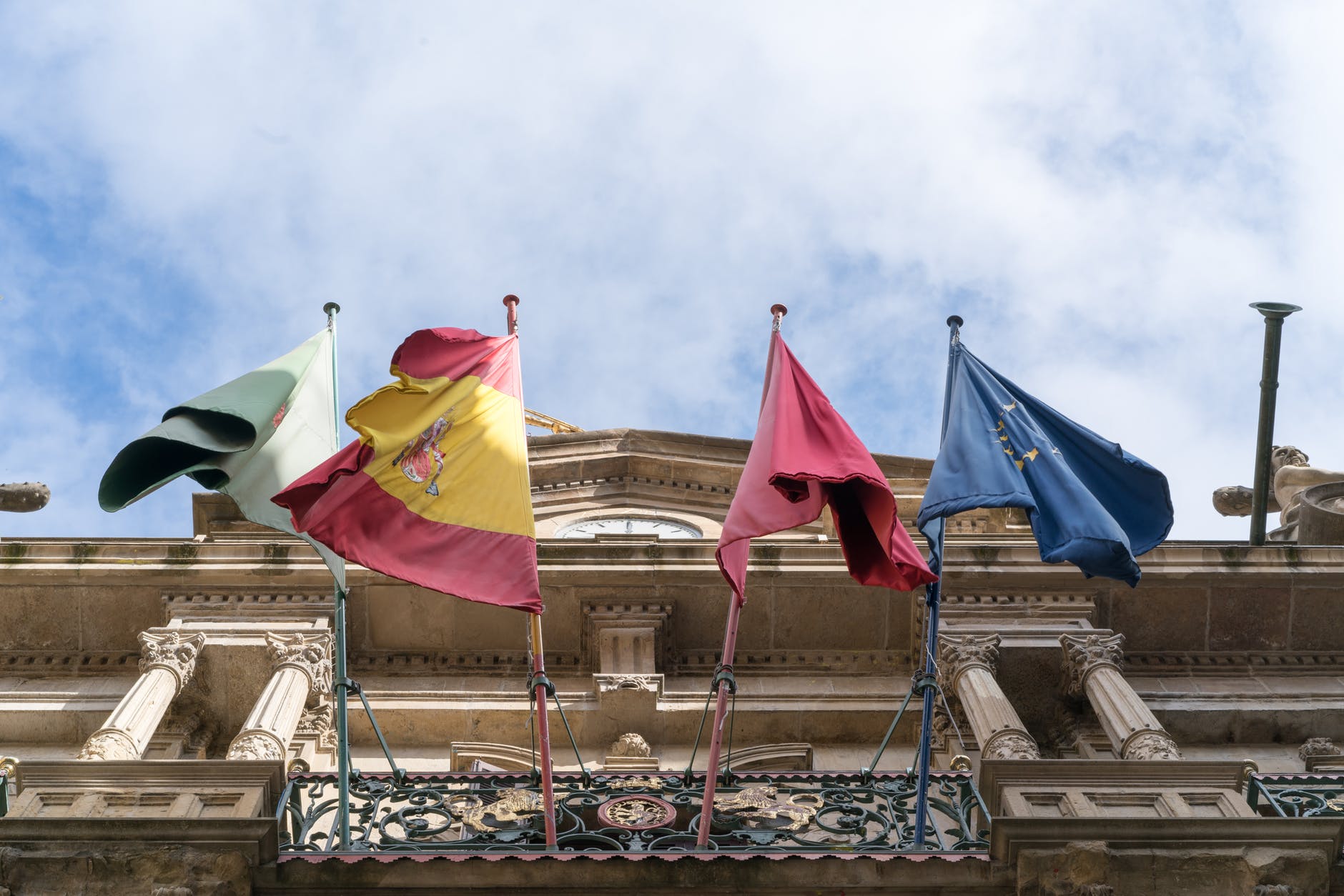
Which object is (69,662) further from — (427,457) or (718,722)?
(718,722)

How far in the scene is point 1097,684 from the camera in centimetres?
1609

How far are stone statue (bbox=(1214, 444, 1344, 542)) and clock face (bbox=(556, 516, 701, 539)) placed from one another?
22.6 feet

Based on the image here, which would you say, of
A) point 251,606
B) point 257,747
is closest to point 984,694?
point 257,747

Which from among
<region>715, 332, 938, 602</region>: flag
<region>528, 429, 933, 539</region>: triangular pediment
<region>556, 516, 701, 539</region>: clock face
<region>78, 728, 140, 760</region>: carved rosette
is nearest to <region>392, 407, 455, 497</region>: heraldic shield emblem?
<region>715, 332, 938, 602</region>: flag

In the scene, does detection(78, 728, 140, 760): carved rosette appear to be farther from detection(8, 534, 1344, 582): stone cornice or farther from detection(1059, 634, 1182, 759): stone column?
detection(1059, 634, 1182, 759): stone column

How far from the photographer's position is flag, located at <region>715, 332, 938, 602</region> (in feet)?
44.1

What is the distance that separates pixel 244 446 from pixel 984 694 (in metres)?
6.55

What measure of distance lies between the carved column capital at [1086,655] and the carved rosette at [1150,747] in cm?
135

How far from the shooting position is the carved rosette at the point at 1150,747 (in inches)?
577

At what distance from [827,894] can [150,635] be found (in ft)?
24.5

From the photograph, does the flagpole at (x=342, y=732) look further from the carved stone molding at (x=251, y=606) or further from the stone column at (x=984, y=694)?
the stone column at (x=984, y=694)

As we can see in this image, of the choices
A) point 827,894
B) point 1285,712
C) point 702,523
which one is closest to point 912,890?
point 827,894

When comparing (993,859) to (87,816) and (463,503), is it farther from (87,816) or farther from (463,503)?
(87,816)

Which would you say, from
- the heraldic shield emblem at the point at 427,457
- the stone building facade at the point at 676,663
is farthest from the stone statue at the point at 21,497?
the heraldic shield emblem at the point at 427,457
